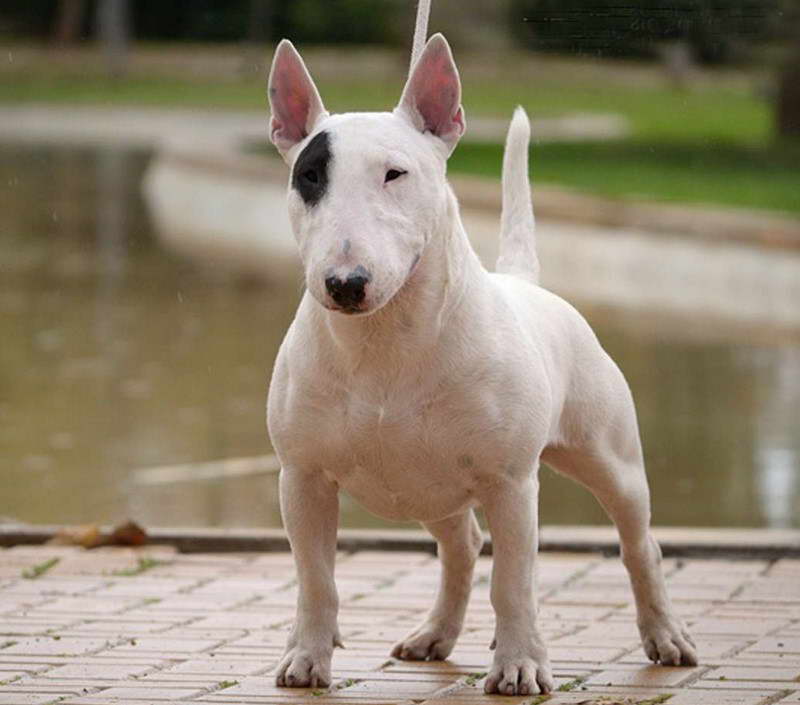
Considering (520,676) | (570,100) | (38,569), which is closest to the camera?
(520,676)

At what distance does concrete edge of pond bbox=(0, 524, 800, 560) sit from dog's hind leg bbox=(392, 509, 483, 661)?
1525 millimetres

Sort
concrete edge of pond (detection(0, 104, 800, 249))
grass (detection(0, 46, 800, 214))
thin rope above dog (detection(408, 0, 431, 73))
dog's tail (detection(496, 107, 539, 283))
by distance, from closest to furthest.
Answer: thin rope above dog (detection(408, 0, 431, 73)), dog's tail (detection(496, 107, 539, 283)), concrete edge of pond (detection(0, 104, 800, 249)), grass (detection(0, 46, 800, 214))

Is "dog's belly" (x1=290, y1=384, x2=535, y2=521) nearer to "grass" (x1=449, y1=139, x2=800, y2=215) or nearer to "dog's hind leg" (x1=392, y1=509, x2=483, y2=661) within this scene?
"dog's hind leg" (x1=392, y1=509, x2=483, y2=661)

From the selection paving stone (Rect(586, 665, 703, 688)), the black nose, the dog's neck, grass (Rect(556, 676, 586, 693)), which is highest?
the black nose

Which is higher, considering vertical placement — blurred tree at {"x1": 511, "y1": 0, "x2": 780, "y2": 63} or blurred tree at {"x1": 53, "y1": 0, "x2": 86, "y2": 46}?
blurred tree at {"x1": 511, "y1": 0, "x2": 780, "y2": 63}

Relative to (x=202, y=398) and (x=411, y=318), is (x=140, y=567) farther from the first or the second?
(x=202, y=398)

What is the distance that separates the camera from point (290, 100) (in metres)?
4.62

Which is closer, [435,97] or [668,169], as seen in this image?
[435,97]

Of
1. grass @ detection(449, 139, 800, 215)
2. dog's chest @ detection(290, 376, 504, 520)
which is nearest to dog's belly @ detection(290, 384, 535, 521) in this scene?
dog's chest @ detection(290, 376, 504, 520)

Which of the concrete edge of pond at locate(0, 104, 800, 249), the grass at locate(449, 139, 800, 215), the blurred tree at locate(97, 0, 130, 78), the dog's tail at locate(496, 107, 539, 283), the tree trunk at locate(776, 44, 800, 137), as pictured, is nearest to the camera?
the dog's tail at locate(496, 107, 539, 283)

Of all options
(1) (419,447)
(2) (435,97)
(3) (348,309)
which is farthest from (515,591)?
(2) (435,97)

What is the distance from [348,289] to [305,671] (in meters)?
1.05

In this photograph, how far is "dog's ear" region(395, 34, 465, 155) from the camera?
4547 millimetres

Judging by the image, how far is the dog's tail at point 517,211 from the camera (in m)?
5.45
